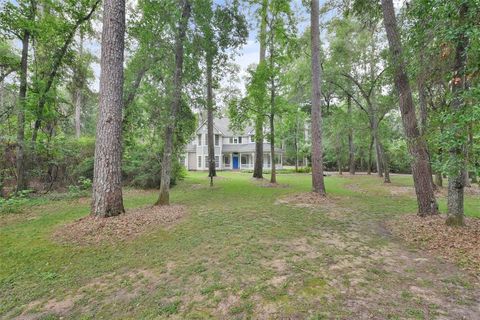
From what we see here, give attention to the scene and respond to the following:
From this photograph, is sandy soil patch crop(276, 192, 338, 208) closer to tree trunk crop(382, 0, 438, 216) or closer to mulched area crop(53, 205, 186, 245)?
tree trunk crop(382, 0, 438, 216)

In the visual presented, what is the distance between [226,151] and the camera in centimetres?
3184

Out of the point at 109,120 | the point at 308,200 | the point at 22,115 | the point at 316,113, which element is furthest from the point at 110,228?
the point at 316,113

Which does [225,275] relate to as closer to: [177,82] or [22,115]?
[177,82]

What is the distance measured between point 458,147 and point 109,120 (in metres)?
7.29

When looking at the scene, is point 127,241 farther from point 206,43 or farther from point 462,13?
point 462,13

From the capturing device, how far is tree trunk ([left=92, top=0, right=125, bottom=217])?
18.9 ft

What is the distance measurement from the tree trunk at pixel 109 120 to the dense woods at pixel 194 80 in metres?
0.03

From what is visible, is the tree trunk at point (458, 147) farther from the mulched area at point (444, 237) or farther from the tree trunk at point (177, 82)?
the tree trunk at point (177, 82)

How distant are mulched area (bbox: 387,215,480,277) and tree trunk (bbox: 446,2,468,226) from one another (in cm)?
32

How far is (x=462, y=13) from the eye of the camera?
4.05m

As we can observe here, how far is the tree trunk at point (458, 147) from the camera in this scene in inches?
157

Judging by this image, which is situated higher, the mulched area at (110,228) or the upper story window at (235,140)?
the upper story window at (235,140)

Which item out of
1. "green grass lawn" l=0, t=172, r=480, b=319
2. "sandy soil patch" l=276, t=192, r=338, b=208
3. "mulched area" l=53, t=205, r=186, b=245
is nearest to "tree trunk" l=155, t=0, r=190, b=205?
"mulched area" l=53, t=205, r=186, b=245

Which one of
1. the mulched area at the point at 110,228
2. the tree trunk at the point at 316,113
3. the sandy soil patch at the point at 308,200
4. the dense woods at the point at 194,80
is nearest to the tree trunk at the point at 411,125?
the dense woods at the point at 194,80
